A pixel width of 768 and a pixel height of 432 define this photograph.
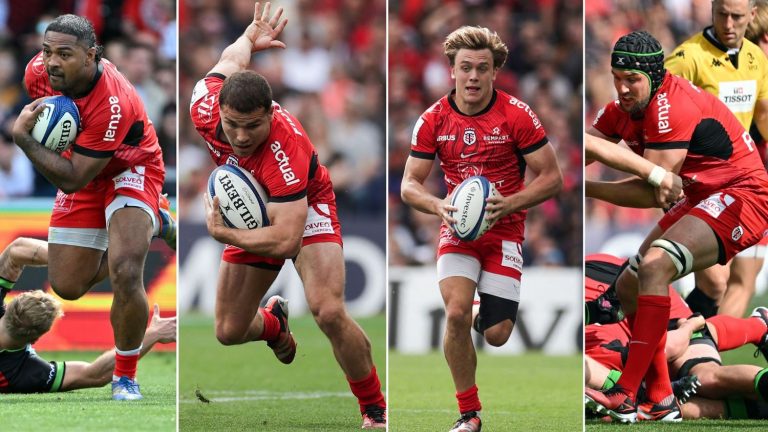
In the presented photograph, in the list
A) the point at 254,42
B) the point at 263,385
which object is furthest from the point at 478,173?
the point at 263,385

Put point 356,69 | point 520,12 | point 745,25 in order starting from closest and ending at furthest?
point 745,25 < point 520,12 < point 356,69

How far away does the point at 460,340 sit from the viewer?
4699 millimetres

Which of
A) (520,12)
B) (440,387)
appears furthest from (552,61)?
(440,387)

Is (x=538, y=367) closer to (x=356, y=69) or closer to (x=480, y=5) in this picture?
(x=480, y=5)

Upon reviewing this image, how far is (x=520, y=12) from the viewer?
10.4 metres

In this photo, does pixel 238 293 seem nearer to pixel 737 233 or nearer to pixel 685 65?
pixel 737 233

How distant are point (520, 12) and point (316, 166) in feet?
19.2

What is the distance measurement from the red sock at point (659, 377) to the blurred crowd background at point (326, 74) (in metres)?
5.49

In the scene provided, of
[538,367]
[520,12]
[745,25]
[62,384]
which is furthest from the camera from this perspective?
[520,12]

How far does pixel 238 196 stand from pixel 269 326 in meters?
1.08

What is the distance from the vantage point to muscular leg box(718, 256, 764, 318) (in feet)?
23.6

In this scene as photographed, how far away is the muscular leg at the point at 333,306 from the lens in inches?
191

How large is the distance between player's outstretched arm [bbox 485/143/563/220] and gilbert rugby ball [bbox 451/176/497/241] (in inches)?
1.3

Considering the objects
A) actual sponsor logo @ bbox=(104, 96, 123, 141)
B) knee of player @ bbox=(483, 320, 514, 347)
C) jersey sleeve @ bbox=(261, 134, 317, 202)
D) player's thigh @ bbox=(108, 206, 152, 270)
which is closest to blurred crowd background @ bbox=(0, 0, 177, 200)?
player's thigh @ bbox=(108, 206, 152, 270)
